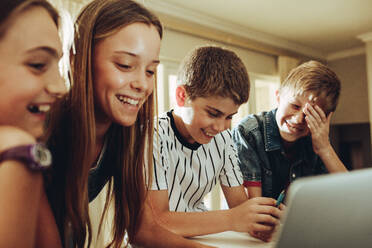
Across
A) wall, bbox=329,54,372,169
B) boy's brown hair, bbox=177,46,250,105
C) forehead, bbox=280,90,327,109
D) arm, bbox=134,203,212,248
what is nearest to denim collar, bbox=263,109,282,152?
forehead, bbox=280,90,327,109

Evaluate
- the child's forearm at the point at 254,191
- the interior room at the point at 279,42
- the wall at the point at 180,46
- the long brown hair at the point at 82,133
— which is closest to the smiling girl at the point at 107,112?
the long brown hair at the point at 82,133

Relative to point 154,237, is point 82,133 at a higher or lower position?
higher

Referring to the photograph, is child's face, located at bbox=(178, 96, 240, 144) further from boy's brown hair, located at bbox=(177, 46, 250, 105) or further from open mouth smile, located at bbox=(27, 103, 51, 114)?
open mouth smile, located at bbox=(27, 103, 51, 114)

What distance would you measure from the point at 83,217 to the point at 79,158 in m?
0.14

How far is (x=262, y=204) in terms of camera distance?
40.0 inches

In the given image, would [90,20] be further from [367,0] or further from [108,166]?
[367,0]

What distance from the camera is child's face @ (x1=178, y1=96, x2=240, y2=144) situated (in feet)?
3.83

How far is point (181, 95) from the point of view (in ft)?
4.11

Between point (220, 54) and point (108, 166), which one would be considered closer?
point (108, 166)

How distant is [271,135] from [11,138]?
4.08 ft

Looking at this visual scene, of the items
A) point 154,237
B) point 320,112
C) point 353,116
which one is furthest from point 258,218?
point 353,116

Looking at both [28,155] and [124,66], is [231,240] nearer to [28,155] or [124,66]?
[124,66]

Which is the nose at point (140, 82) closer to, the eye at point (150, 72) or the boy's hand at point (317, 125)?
the eye at point (150, 72)

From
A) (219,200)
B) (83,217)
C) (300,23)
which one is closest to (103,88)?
(83,217)
